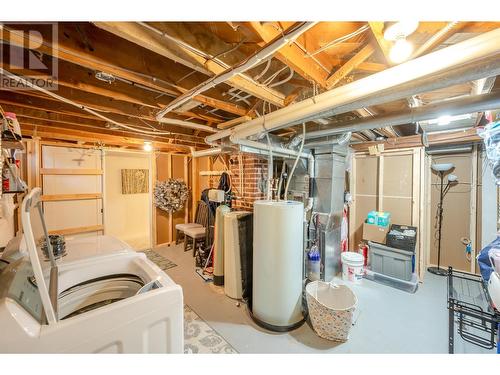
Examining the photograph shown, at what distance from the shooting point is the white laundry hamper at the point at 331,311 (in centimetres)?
177

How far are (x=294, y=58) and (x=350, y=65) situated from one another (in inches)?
16.7

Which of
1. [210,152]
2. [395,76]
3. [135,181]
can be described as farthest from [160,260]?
[395,76]

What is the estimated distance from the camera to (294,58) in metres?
1.18

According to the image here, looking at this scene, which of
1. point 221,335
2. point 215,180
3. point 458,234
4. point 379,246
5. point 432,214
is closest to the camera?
point 221,335

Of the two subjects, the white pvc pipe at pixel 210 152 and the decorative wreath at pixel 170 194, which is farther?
the decorative wreath at pixel 170 194

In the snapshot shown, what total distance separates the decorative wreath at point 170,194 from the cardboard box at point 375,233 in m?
3.71

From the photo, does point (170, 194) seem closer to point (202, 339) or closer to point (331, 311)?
point (202, 339)

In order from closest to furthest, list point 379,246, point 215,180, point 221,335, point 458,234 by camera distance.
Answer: point 221,335 < point 379,246 < point 458,234 < point 215,180

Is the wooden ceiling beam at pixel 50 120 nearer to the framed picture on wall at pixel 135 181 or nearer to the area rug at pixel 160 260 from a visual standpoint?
the framed picture on wall at pixel 135 181

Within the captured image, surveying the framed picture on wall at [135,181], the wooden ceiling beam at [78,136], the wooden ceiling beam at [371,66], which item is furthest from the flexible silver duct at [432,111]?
the framed picture on wall at [135,181]

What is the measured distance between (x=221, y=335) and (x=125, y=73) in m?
2.36
